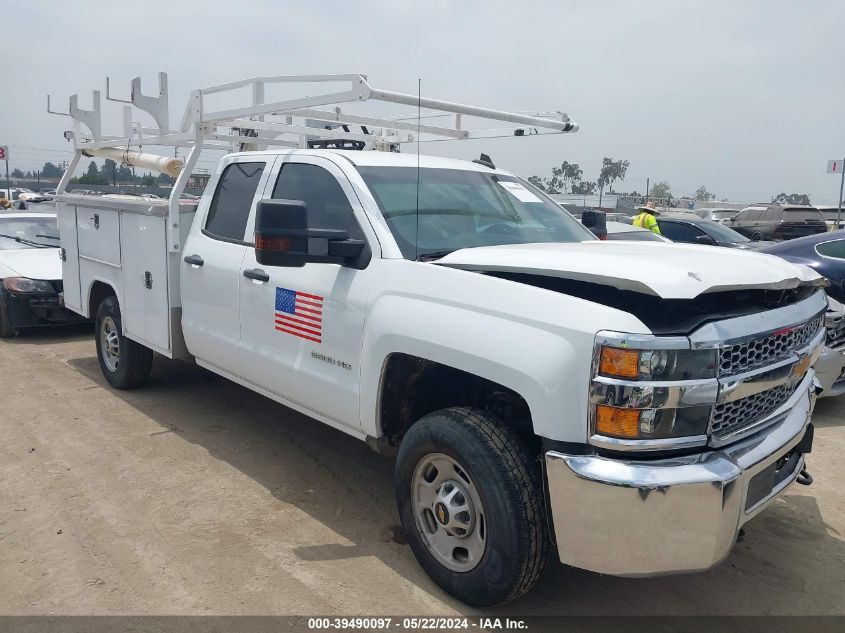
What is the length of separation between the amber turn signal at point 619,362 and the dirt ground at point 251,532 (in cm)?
125

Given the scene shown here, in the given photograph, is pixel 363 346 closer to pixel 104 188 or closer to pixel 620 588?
pixel 620 588

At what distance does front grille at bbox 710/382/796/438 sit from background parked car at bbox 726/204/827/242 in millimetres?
16748

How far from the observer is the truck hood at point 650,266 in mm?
2609

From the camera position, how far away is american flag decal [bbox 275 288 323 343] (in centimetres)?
375

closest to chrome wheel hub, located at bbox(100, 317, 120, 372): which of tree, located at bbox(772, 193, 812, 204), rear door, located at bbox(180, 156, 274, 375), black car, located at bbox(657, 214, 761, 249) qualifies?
rear door, located at bbox(180, 156, 274, 375)

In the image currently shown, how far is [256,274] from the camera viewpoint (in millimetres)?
4188

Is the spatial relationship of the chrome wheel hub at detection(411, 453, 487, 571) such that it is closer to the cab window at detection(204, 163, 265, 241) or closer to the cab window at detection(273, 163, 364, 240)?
the cab window at detection(273, 163, 364, 240)

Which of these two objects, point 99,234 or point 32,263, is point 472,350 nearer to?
point 99,234

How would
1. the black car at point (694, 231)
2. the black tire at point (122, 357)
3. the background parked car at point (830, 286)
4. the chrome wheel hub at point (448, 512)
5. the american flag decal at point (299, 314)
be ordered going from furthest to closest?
the black car at point (694, 231)
the black tire at point (122, 357)
the background parked car at point (830, 286)
the american flag decal at point (299, 314)
the chrome wheel hub at point (448, 512)

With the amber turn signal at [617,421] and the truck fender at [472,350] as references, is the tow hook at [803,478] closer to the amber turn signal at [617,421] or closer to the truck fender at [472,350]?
the amber turn signal at [617,421]

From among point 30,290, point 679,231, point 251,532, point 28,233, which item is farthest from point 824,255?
point 28,233

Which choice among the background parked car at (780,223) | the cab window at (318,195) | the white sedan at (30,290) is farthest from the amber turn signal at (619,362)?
the background parked car at (780,223)

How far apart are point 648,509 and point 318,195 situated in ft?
8.16

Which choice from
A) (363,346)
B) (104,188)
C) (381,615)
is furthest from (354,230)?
(104,188)
